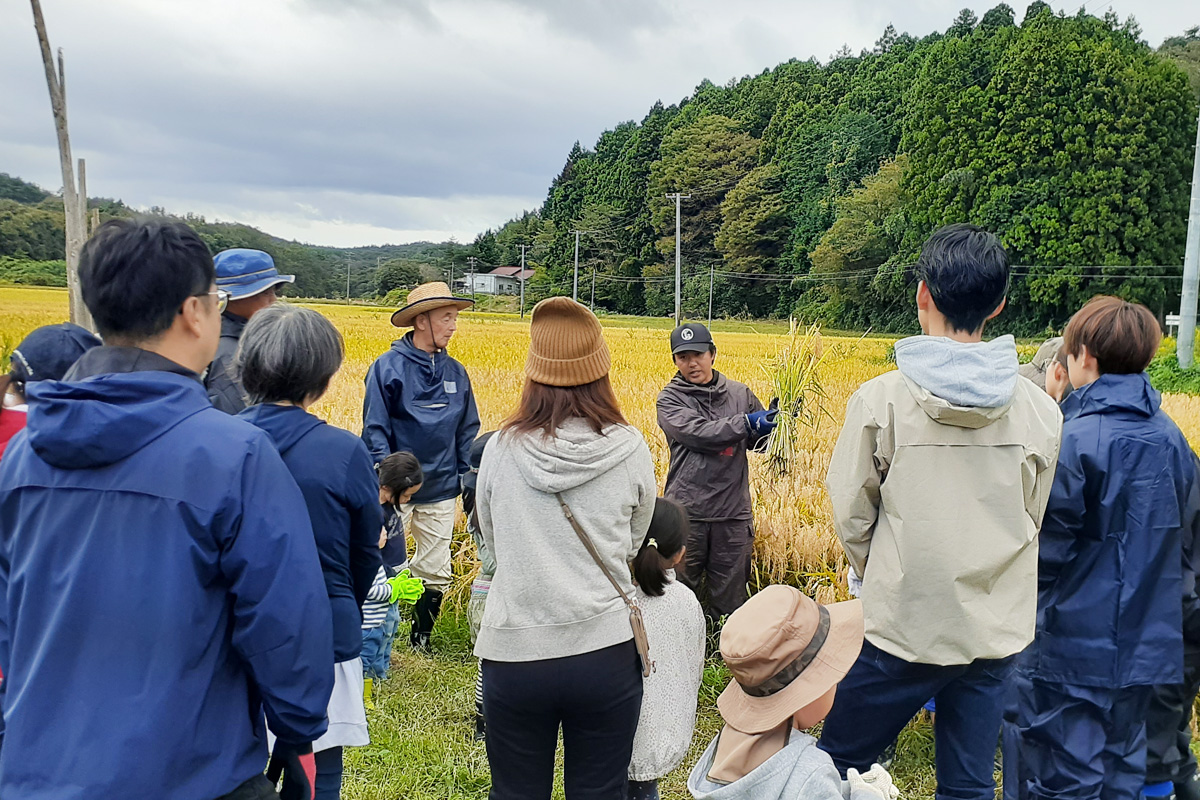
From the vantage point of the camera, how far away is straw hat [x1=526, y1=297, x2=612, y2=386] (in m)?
2.25

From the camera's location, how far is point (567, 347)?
7.40 ft

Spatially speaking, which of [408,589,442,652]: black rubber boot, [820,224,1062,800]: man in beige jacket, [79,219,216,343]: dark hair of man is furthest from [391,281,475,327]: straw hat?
[79,219,216,343]: dark hair of man

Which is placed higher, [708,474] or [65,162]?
[65,162]

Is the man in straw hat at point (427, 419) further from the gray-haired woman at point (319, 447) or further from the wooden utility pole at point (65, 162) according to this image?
the wooden utility pole at point (65, 162)

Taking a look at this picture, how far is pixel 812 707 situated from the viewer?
1823 millimetres

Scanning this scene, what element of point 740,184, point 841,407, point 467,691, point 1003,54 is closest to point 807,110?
point 740,184

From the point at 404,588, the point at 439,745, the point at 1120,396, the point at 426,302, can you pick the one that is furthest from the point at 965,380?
the point at 426,302

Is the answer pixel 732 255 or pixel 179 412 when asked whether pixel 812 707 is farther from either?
pixel 732 255

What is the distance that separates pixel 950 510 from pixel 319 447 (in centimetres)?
181

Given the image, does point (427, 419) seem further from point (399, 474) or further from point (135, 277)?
point (135, 277)

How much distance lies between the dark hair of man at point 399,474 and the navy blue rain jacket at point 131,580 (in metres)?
2.22

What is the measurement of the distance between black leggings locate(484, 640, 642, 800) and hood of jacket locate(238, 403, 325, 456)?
816 mm

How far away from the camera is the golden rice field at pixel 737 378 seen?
5258 millimetres

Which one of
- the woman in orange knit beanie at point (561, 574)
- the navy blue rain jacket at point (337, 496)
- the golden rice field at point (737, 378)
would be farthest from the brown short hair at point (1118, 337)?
the navy blue rain jacket at point (337, 496)
